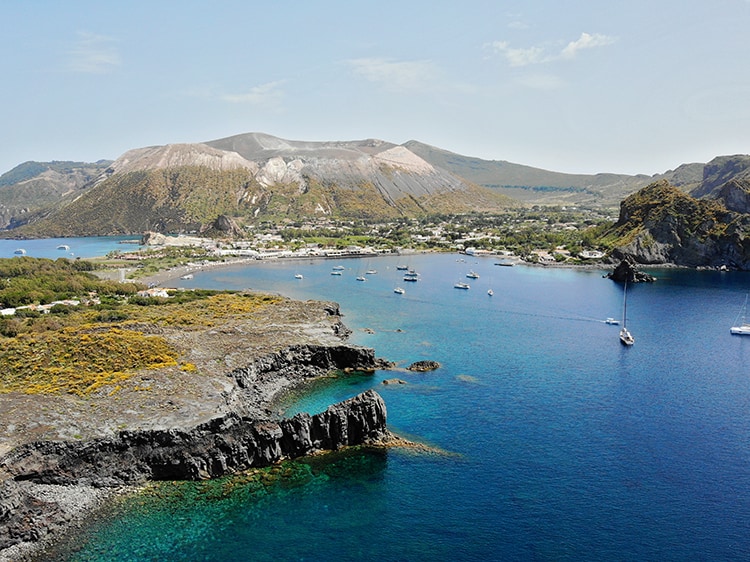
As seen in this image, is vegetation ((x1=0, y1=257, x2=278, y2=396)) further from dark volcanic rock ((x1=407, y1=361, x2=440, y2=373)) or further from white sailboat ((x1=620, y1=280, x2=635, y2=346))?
white sailboat ((x1=620, y1=280, x2=635, y2=346))

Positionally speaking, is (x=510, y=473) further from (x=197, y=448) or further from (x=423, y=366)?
(x=423, y=366)

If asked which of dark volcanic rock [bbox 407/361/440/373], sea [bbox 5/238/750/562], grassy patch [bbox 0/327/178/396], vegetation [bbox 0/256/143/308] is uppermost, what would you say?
A: vegetation [bbox 0/256/143/308]

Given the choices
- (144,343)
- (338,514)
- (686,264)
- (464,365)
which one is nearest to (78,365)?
(144,343)

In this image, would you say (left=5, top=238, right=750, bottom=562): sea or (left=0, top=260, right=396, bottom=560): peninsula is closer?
(left=5, top=238, right=750, bottom=562): sea

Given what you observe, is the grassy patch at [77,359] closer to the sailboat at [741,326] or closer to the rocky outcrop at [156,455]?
the rocky outcrop at [156,455]

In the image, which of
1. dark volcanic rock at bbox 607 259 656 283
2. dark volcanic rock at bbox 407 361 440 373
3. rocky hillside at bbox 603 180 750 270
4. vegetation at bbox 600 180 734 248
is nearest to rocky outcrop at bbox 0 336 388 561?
dark volcanic rock at bbox 407 361 440 373

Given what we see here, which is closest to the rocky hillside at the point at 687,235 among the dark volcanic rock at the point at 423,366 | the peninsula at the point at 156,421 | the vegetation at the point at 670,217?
the vegetation at the point at 670,217

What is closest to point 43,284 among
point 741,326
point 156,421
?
point 156,421
